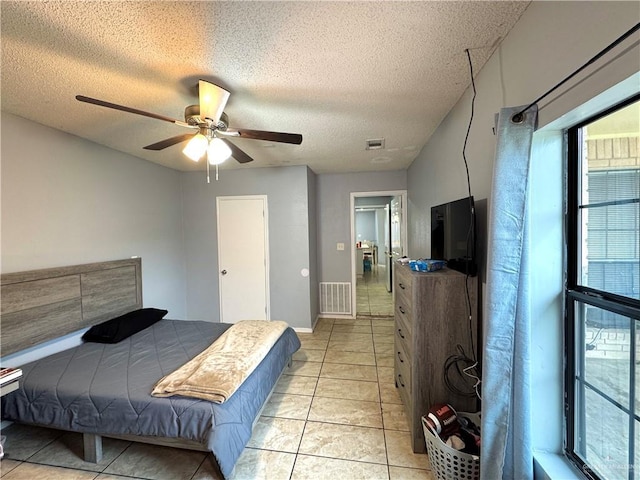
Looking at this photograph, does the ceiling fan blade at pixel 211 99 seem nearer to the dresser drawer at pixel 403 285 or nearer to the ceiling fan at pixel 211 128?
the ceiling fan at pixel 211 128

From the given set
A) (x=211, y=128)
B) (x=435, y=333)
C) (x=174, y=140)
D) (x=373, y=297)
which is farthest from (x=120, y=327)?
(x=373, y=297)

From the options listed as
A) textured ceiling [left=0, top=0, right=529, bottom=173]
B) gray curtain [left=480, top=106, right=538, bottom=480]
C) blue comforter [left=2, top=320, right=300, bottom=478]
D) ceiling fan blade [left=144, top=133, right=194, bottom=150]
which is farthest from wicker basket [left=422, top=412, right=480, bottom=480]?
ceiling fan blade [left=144, top=133, right=194, bottom=150]

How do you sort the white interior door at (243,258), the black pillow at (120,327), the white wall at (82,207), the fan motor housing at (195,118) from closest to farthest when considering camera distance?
1. the fan motor housing at (195,118)
2. the white wall at (82,207)
3. the black pillow at (120,327)
4. the white interior door at (243,258)

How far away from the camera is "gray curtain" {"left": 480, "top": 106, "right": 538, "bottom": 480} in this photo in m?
1.16

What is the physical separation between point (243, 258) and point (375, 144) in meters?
2.58

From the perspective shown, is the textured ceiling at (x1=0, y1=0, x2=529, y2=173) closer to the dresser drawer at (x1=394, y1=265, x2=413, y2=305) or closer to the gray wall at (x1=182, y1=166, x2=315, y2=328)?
the dresser drawer at (x1=394, y1=265, x2=413, y2=305)

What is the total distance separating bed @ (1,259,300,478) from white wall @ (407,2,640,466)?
1.66 metres

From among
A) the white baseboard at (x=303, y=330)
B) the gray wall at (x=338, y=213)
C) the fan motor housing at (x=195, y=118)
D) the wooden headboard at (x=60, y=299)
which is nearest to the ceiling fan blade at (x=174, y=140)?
the fan motor housing at (x=195, y=118)

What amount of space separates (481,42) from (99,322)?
12.9 feet

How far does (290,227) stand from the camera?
154 inches

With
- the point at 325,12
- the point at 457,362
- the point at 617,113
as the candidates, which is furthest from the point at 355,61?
the point at 457,362

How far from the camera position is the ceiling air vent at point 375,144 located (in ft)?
9.39

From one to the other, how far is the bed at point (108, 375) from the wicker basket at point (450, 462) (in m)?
1.13

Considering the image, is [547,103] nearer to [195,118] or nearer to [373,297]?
[195,118]
